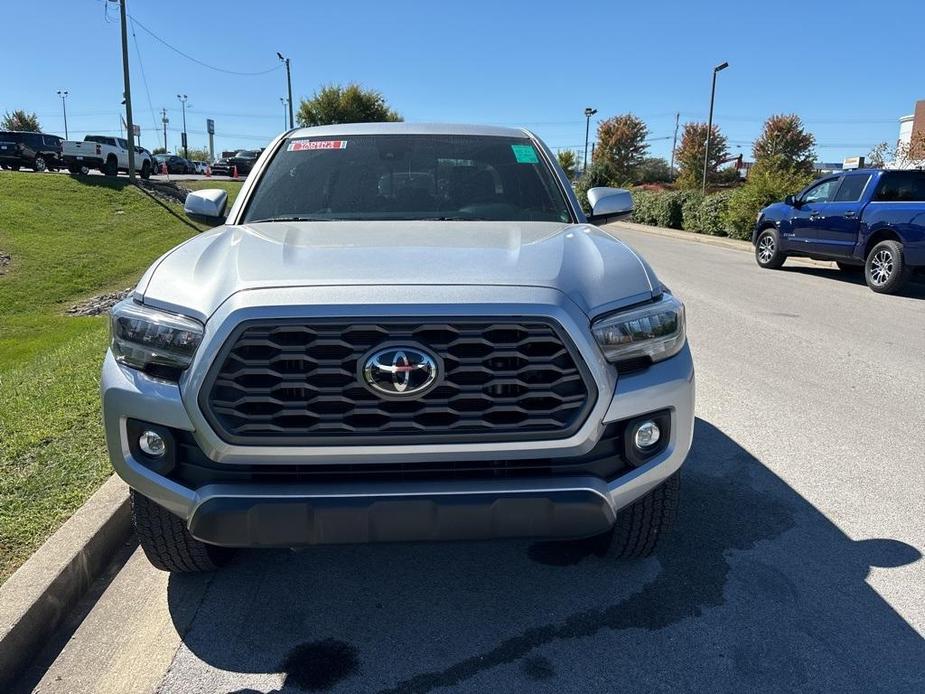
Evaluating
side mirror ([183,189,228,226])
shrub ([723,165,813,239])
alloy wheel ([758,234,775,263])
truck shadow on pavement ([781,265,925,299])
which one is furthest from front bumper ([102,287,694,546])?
shrub ([723,165,813,239])

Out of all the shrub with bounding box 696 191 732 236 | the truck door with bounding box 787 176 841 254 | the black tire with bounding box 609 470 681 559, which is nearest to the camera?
the black tire with bounding box 609 470 681 559

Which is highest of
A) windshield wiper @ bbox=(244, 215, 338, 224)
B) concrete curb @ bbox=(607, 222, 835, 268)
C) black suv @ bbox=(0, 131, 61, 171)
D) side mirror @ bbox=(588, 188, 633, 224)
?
black suv @ bbox=(0, 131, 61, 171)

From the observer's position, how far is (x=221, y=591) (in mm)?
2957

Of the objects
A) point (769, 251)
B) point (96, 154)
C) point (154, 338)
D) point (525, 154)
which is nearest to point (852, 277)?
point (769, 251)

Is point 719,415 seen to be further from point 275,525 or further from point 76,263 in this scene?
point 76,263

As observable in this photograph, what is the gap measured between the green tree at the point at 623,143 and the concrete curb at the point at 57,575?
216ft

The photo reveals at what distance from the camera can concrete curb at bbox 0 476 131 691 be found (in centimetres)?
249

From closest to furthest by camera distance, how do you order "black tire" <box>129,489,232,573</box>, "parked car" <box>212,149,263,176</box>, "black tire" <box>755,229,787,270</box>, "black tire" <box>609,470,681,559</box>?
"black tire" <box>129,489,232,573</box>, "black tire" <box>609,470,681,559</box>, "black tire" <box>755,229,787,270</box>, "parked car" <box>212,149,263,176</box>

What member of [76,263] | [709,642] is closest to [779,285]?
[709,642]

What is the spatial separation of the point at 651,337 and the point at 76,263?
15438 mm

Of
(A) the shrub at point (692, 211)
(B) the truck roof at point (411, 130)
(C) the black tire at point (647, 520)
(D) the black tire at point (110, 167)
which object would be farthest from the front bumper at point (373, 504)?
(D) the black tire at point (110, 167)

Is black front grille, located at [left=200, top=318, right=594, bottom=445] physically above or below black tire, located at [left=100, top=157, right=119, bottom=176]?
below

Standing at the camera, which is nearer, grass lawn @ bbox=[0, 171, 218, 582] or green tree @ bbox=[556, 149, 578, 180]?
grass lawn @ bbox=[0, 171, 218, 582]

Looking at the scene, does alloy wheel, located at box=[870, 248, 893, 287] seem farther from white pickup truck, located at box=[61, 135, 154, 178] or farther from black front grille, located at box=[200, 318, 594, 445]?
white pickup truck, located at box=[61, 135, 154, 178]
